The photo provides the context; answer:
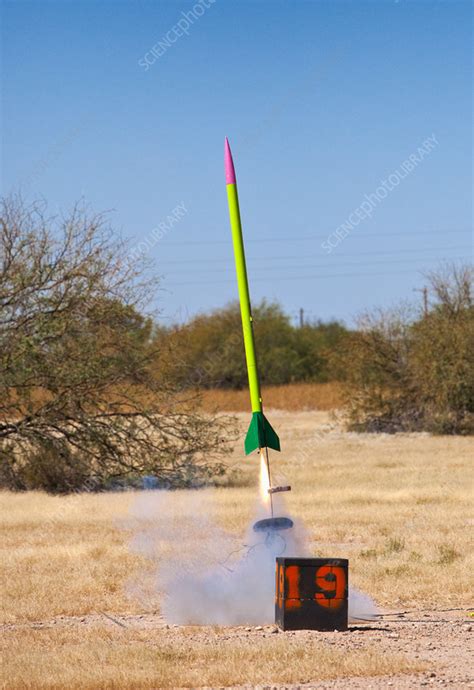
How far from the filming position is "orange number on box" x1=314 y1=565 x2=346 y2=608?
9523mm

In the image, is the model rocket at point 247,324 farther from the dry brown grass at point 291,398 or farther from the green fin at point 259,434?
the dry brown grass at point 291,398

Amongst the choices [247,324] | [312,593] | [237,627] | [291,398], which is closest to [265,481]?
[247,324]

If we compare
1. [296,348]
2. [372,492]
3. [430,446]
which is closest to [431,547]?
[372,492]

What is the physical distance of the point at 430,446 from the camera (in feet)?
103

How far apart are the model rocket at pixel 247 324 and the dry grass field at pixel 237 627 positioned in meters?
1.86

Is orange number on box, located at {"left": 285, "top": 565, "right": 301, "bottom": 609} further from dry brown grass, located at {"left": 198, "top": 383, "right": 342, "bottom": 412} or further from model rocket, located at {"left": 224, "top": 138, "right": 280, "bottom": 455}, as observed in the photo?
dry brown grass, located at {"left": 198, "top": 383, "right": 342, "bottom": 412}

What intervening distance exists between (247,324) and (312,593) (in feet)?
10.6

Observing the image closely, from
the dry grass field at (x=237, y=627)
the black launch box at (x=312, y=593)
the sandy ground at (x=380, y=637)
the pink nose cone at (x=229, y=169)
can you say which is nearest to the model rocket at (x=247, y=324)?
the pink nose cone at (x=229, y=169)

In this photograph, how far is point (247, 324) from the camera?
11.8 m

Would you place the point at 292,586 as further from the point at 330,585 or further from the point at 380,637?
the point at 380,637

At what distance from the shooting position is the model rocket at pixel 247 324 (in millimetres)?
11805

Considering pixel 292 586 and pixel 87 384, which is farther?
pixel 87 384

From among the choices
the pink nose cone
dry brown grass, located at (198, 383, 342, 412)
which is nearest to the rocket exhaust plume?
the pink nose cone

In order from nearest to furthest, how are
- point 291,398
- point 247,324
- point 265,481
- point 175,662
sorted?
point 175,662, point 247,324, point 265,481, point 291,398
